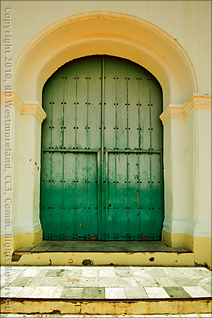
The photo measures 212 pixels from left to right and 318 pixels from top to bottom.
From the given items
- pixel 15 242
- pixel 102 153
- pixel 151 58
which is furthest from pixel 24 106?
pixel 151 58

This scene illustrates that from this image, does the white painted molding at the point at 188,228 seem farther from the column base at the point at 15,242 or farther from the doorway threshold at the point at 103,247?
the column base at the point at 15,242

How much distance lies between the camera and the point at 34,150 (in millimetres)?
4703

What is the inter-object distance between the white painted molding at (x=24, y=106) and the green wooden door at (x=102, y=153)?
0.37 m

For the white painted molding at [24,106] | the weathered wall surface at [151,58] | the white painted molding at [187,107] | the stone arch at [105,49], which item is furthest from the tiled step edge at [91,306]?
the stone arch at [105,49]

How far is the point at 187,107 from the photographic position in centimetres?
462

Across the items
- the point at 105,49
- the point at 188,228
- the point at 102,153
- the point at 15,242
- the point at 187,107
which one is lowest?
the point at 15,242

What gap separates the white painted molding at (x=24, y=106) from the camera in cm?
423

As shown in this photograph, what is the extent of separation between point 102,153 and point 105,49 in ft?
6.90

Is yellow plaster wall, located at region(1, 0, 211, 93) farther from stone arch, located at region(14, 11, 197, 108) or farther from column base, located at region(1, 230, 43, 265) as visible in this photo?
column base, located at region(1, 230, 43, 265)

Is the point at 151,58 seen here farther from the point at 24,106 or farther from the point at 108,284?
the point at 108,284

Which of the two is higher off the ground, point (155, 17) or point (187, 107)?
point (155, 17)

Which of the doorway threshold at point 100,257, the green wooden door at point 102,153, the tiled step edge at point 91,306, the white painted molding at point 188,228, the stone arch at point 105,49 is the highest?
the stone arch at point 105,49

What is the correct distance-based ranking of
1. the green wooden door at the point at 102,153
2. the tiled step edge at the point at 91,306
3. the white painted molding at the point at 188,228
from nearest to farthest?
1. the tiled step edge at the point at 91,306
2. the white painted molding at the point at 188,228
3. the green wooden door at the point at 102,153

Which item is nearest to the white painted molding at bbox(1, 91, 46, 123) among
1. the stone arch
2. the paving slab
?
the stone arch
